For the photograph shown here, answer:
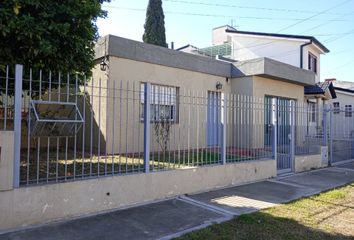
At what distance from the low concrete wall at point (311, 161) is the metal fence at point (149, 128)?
252mm

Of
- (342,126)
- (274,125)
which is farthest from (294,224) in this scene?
(342,126)

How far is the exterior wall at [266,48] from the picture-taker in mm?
22522

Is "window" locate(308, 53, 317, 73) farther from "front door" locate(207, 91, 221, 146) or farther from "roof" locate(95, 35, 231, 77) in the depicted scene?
"front door" locate(207, 91, 221, 146)

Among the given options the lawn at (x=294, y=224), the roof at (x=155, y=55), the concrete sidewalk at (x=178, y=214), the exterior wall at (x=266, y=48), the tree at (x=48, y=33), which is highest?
the exterior wall at (x=266, y=48)

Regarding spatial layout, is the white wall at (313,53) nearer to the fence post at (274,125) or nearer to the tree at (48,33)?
the fence post at (274,125)

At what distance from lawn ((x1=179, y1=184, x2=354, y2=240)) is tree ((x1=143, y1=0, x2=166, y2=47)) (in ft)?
50.8

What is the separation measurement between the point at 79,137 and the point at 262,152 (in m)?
6.05

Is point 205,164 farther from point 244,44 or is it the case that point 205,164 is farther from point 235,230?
point 244,44

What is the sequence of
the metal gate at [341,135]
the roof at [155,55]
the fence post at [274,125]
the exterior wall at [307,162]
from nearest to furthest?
the fence post at [274,125] < the roof at [155,55] < the exterior wall at [307,162] < the metal gate at [341,135]

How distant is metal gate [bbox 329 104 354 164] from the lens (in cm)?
1322

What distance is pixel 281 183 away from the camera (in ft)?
29.9

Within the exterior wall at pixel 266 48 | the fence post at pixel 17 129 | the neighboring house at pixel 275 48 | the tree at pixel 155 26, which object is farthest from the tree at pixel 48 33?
the exterior wall at pixel 266 48

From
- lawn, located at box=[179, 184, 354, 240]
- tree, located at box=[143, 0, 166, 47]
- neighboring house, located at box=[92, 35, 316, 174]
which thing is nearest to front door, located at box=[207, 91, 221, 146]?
neighboring house, located at box=[92, 35, 316, 174]

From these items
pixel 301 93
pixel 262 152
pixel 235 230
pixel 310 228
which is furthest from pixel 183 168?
pixel 301 93
